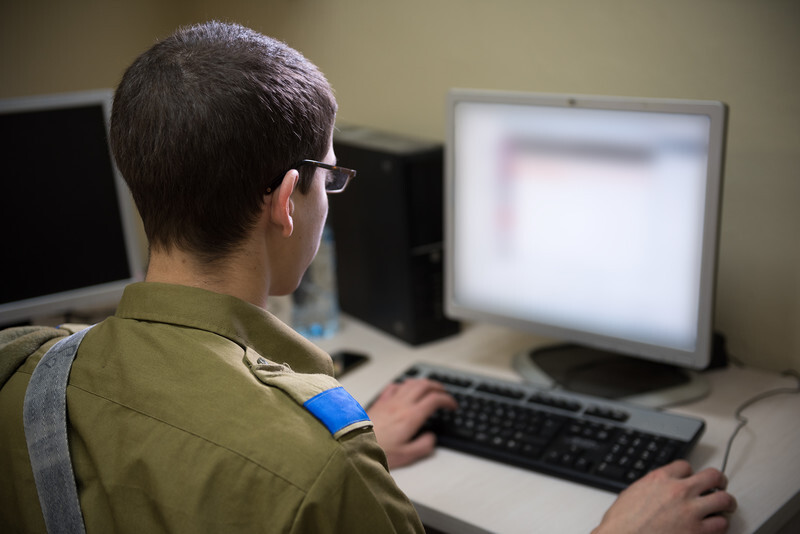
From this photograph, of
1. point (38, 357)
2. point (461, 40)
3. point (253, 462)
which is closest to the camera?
point (253, 462)

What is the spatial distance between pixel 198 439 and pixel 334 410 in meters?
0.12

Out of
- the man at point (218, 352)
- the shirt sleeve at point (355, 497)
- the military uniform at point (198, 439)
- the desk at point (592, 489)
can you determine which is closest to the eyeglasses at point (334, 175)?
the man at point (218, 352)

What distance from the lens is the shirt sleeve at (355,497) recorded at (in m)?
0.74

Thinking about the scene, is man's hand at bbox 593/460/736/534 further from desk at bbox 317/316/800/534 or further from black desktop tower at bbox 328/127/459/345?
black desktop tower at bbox 328/127/459/345

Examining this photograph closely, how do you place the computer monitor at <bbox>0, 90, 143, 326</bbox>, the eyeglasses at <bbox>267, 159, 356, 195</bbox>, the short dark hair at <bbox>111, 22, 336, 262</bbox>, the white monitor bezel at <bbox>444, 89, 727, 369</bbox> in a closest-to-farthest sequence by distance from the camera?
1. the short dark hair at <bbox>111, 22, 336, 262</bbox>
2. the eyeglasses at <bbox>267, 159, 356, 195</bbox>
3. the white monitor bezel at <bbox>444, 89, 727, 369</bbox>
4. the computer monitor at <bbox>0, 90, 143, 326</bbox>

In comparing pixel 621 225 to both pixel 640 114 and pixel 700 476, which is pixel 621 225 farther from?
pixel 700 476

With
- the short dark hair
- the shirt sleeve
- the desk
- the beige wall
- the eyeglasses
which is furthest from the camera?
the beige wall

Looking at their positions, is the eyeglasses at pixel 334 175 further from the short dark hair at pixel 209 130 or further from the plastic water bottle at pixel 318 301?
the plastic water bottle at pixel 318 301

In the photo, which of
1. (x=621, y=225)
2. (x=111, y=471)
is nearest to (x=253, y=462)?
(x=111, y=471)

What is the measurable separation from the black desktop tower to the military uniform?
722 millimetres

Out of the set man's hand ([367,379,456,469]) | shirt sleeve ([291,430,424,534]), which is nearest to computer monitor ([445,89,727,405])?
man's hand ([367,379,456,469])

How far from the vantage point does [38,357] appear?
34.8 inches

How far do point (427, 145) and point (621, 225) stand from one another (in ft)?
1.40

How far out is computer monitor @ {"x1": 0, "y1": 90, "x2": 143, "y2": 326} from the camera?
1468 millimetres
